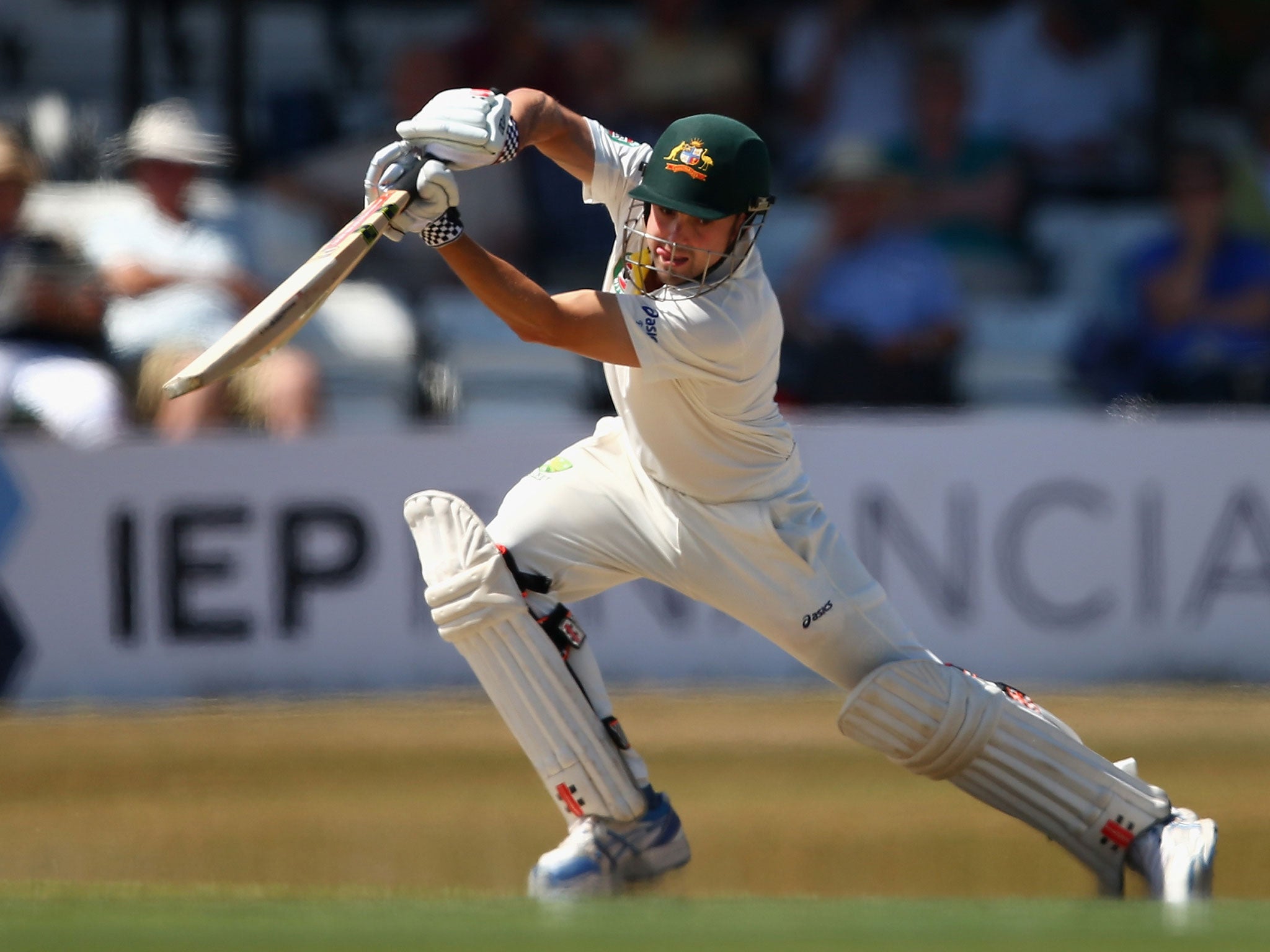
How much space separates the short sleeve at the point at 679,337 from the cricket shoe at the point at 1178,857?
1115 mm

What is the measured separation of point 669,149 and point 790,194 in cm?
400

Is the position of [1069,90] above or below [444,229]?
above

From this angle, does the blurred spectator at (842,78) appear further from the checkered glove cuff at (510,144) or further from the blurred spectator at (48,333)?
the checkered glove cuff at (510,144)

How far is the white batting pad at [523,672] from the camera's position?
2.83 metres

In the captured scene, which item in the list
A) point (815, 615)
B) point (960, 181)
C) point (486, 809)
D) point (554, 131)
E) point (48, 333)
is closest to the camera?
point (815, 615)

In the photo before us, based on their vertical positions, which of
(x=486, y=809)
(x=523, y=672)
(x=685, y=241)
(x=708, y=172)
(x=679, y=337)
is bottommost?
(x=486, y=809)

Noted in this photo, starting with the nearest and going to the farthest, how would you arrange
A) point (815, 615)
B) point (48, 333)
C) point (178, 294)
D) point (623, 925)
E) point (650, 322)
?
point (623, 925) < point (650, 322) < point (815, 615) < point (48, 333) < point (178, 294)

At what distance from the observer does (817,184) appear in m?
6.55

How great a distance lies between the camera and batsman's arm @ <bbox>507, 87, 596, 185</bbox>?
299cm

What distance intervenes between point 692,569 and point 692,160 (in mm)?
727

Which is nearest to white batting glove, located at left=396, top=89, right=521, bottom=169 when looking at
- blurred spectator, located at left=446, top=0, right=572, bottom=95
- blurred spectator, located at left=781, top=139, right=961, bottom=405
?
blurred spectator, located at left=781, top=139, right=961, bottom=405

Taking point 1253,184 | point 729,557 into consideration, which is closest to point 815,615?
point 729,557

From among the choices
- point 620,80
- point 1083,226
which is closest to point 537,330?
point 620,80

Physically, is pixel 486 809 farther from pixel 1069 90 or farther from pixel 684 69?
pixel 1069 90
